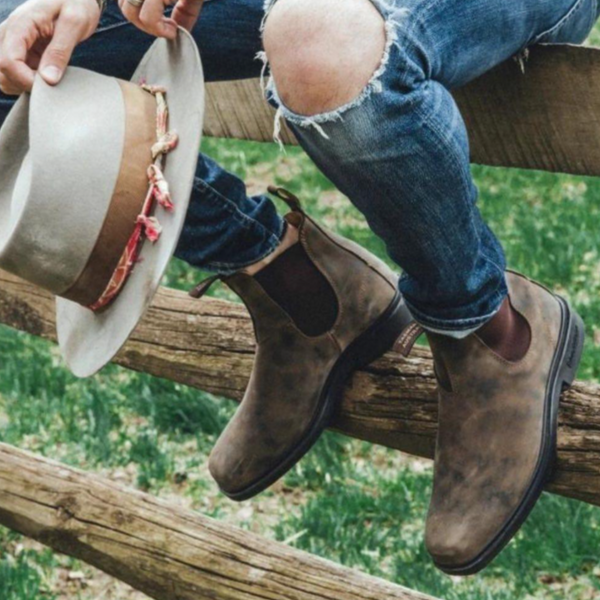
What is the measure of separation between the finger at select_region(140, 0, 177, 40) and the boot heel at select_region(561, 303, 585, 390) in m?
0.71

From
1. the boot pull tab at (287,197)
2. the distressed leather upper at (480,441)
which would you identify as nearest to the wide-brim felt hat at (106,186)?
the boot pull tab at (287,197)

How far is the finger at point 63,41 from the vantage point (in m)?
1.70

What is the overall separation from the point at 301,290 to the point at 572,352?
42cm

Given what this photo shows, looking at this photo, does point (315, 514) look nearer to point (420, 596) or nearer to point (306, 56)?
point (420, 596)

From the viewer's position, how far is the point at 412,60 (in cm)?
151

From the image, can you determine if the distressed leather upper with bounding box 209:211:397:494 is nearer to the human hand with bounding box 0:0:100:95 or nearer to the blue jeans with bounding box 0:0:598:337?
the blue jeans with bounding box 0:0:598:337

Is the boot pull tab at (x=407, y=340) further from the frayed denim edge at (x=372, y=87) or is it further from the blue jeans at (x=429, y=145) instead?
the frayed denim edge at (x=372, y=87)

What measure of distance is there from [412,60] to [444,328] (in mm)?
368

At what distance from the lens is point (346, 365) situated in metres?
1.95

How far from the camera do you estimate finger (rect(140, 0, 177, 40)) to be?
1.72 metres

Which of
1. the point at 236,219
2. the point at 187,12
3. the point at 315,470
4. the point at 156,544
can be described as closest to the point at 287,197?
the point at 236,219

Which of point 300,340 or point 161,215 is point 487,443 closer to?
point 300,340

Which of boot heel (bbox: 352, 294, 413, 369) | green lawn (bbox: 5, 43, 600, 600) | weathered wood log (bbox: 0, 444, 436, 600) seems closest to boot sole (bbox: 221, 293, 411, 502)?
boot heel (bbox: 352, 294, 413, 369)

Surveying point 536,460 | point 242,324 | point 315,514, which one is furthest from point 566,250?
point 536,460
